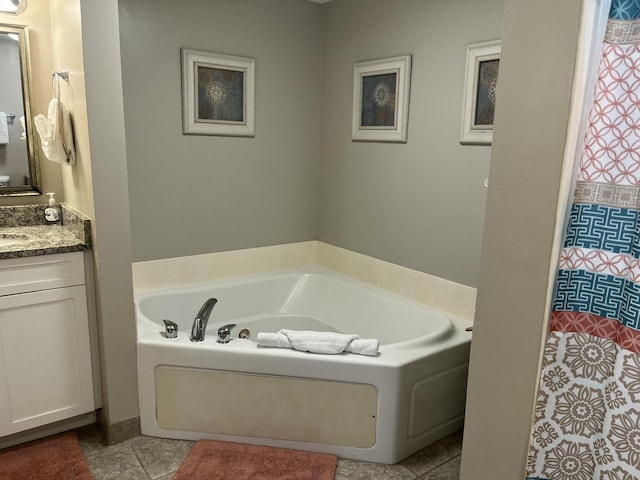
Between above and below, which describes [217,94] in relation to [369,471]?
above

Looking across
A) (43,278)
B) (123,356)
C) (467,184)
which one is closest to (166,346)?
(123,356)

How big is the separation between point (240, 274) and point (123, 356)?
122 cm

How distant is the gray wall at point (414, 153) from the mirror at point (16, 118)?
73.5 inches

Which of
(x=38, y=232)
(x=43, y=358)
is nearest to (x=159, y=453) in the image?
(x=43, y=358)

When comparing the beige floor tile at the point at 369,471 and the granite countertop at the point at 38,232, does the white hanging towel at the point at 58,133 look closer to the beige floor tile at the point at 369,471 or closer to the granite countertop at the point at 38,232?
the granite countertop at the point at 38,232

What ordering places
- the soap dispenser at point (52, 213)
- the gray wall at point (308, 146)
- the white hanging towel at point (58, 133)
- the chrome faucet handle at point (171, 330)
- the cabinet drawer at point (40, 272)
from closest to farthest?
the cabinet drawer at point (40, 272)
the white hanging towel at point (58, 133)
the chrome faucet handle at point (171, 330)
the soap dispenser at point (52, 213)
the gray wall at point (308, 146)

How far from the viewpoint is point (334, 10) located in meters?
3.41

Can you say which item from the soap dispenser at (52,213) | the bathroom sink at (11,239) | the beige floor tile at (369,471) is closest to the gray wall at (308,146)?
the soap dispenser at (52,213)

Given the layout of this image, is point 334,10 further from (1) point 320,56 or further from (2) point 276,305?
(2) point 276,305

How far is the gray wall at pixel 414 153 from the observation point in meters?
2.70

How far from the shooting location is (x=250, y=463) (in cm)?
226

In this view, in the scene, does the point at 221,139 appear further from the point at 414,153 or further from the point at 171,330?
the point at 171,330

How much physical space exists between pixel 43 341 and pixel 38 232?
566mm

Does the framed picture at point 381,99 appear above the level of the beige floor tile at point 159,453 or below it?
above
